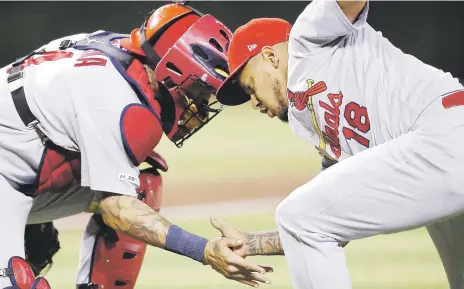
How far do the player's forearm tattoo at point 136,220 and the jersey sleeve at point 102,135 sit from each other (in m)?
0.05

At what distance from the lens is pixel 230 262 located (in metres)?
3.73

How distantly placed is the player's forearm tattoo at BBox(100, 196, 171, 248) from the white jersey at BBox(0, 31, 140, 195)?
0.19 ft

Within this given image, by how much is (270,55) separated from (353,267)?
2.03 meters

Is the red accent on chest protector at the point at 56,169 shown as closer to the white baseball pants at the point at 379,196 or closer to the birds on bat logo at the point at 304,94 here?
the birds on bat logo at the point at 304,94

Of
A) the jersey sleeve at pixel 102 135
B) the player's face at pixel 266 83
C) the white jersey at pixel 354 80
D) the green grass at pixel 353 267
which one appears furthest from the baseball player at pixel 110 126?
the green grass at pixel 353 267

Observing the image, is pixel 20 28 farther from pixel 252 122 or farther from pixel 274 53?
pixel 274 53

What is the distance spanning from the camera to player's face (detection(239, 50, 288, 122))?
380 cm

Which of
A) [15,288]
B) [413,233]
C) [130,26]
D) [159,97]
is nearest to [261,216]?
[413,233]

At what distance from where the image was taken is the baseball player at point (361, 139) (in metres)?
3.30

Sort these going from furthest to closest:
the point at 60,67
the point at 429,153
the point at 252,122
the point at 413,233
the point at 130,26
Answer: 1. the point at 130,26
2. the point at 252,122
3. the point at 413,233
4. the point at 60,67
5. the point at 429,153

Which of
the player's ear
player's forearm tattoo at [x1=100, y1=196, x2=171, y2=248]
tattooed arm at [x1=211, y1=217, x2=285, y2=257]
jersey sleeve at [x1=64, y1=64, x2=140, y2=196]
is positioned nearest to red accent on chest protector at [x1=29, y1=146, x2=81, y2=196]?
jersey sleeve at [x1=64, y1=64, x2=140, y2=196]

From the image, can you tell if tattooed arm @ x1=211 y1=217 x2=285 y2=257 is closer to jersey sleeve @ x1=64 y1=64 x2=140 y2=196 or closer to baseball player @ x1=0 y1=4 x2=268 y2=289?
baseball player @ x1=0 y1=4 x2=268 y2=289

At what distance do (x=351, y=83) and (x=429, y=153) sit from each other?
417 millimetres

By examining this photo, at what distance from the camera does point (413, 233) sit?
6.11 meters
